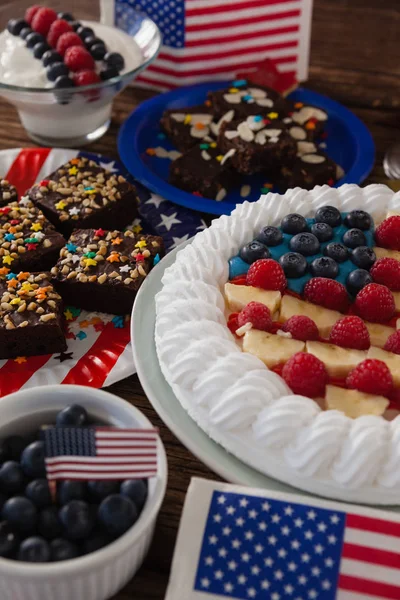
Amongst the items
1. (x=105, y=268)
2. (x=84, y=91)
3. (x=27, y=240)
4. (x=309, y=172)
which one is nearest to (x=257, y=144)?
(x=309, y=172)

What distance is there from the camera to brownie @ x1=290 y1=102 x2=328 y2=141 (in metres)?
3.01

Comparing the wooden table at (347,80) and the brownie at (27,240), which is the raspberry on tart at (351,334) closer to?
the wooden table at (347,80)

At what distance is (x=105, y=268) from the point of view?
237cm

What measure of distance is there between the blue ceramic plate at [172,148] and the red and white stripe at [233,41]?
0.37ft

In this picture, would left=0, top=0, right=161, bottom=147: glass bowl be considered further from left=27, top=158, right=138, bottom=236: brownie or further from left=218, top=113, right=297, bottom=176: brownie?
left=218, top=113, right=297, bottom=176: brownie

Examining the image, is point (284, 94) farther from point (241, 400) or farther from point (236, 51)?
point (241, 400)

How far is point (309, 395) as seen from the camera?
1740mm

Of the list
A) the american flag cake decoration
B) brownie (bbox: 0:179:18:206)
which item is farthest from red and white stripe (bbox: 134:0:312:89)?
the american flag cake decoration

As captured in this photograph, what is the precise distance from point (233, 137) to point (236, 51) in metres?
0.67

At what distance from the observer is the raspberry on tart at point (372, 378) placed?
5.57 ft

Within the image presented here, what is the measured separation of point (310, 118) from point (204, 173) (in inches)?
23.5

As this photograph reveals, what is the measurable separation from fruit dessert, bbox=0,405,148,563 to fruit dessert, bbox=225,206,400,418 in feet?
1.60

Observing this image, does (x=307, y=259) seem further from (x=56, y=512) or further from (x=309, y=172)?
(x=56, y=512)

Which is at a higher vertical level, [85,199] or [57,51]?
[57,51]
